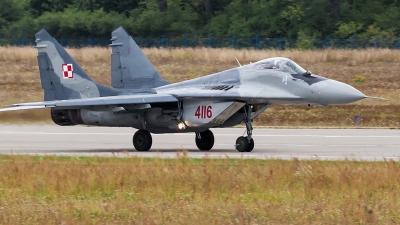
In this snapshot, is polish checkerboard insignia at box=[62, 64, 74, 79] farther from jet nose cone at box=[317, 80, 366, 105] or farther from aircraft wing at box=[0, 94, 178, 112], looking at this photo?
jet nose cone at box=[317, 80, 366, 105]

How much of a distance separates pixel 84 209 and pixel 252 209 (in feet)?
6.69

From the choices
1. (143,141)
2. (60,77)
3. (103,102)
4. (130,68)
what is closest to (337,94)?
(143,141)

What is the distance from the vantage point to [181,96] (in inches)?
711

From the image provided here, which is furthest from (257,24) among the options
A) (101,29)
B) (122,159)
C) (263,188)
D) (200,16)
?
(263,188)

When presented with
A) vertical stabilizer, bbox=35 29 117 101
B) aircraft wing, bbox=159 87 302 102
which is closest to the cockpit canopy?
aircraft wing, bbox=159 87 302 102

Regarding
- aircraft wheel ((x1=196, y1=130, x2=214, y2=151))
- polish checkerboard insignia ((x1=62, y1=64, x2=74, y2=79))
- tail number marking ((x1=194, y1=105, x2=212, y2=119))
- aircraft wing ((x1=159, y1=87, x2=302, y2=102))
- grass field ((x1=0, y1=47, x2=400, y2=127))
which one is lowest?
grass field ((x1=0, y1=47, x2=400, y2=127))

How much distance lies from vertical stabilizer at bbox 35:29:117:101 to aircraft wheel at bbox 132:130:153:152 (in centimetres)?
159

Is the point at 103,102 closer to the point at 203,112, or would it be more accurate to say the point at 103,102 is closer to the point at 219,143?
the point at 203,112

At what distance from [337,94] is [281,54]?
84.2 ft

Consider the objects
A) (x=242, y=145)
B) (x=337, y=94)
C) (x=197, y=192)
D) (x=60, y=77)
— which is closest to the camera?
(x=197, y=192)

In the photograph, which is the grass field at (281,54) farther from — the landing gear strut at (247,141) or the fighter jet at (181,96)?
the landing gear strut at (247,141)

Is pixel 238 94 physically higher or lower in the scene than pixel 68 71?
lower

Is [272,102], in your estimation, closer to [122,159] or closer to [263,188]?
[122,159]

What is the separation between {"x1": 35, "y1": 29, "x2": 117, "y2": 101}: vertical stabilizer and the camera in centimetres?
1980
